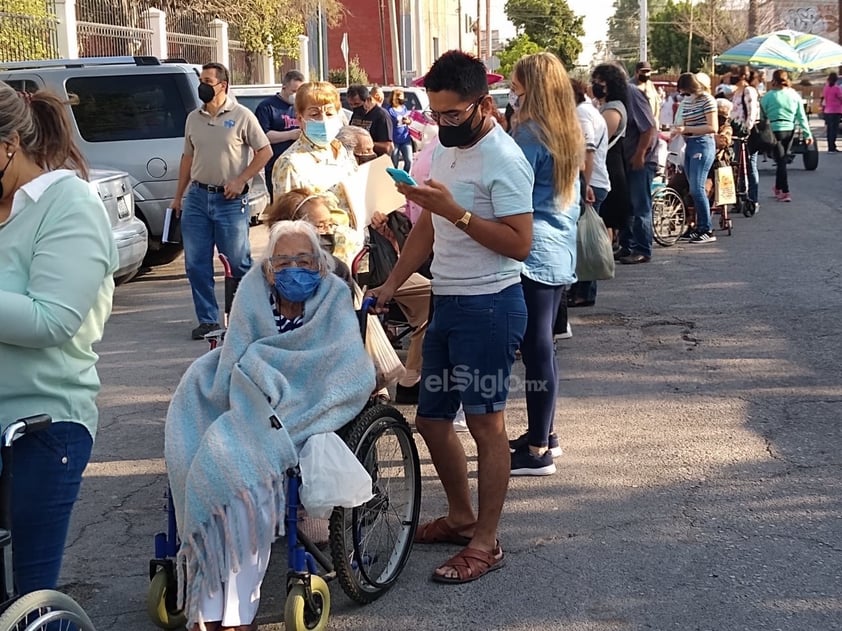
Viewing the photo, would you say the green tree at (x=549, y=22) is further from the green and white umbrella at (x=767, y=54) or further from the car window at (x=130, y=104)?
the car window at (x=130, y=104)

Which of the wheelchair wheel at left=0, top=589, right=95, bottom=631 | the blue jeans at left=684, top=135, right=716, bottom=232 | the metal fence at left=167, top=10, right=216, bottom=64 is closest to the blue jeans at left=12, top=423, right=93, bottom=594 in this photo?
the wheelchair wheel at left=0, top=589, right=95, bottom=631

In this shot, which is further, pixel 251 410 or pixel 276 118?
pixel 276 118

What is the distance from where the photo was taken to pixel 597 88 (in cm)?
1023

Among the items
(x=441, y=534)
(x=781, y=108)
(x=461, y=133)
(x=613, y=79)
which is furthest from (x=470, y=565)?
(x=781, y=108)

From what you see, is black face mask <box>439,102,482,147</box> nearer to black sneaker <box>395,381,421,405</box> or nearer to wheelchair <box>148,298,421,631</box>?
wheelchair <box>148,298,421,631</box>

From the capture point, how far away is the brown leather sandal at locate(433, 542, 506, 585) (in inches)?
178

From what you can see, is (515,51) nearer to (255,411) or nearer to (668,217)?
(668,217)

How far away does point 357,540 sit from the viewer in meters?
4.20

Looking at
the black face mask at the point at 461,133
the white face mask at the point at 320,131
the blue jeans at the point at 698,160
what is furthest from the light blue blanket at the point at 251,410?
the blue jeans at the point at 698,160

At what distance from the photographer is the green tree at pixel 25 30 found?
15.9m

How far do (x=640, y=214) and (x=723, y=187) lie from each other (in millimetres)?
1877

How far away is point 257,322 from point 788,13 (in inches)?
3195

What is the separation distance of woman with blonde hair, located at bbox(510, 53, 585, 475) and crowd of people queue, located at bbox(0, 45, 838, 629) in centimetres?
1

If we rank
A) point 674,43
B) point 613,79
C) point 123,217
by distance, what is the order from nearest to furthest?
point 613,79
point 123,217
point 674,43
